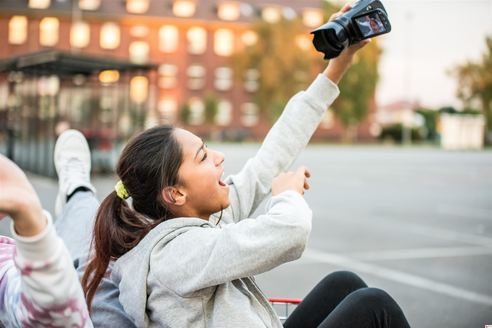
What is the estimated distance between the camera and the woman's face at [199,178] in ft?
7.49

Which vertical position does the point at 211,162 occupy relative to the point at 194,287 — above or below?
above

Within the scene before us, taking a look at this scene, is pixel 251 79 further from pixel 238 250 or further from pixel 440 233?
pixel 238 250

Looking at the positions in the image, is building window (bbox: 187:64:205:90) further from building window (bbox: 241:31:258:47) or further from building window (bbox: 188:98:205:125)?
building window (bbox: 241:31:258:47)

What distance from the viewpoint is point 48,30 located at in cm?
5856

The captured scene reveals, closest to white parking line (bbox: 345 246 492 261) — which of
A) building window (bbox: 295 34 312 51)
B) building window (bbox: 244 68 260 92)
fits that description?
building window (bbox: 295 34 312 51)

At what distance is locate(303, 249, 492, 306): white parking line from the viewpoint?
5996mm

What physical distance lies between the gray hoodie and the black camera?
2.39 feet

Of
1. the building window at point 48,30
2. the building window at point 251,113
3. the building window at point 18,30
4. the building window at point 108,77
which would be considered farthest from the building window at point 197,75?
the building window at point 108,77

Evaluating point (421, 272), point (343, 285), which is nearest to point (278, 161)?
point (343, 285)

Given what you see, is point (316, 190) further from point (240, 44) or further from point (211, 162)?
point (240, 44)

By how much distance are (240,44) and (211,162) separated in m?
62.5

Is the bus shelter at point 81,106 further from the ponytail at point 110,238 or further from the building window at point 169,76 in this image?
the building window at point 169,76

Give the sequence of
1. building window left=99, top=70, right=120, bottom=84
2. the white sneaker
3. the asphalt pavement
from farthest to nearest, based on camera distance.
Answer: building window left=99, top=70, right=120, bottom=84 < the asphalt pavement < the white sneaker

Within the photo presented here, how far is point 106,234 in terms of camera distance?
7.32ft
